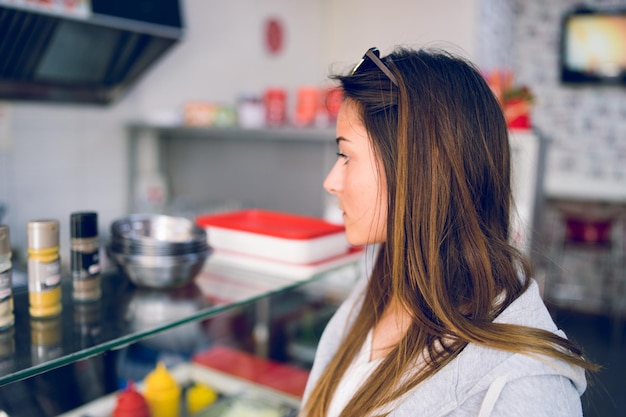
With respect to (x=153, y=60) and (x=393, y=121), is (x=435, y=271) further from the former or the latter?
(x=153, y=60)

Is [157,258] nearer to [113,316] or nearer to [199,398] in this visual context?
[113,316]

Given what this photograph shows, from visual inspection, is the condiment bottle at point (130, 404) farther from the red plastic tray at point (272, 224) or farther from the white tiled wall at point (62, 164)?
the white tiled wall at point (62, 164)

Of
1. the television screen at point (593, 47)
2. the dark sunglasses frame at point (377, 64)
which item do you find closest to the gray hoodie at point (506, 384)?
the dark sunglasses frame at point (377, 64)

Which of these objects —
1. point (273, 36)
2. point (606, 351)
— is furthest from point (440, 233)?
point (606, 351)

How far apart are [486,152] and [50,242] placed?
759 mm

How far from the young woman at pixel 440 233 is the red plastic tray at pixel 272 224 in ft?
1.21

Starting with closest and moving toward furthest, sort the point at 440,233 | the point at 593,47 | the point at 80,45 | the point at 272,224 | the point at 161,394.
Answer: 1. the point at 440,233
2. the point at 161,394
3. the point at 272,224
4. the point at 80,45
5. the point at 593,47

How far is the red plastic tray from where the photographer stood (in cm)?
136

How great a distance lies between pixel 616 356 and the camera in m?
3.82

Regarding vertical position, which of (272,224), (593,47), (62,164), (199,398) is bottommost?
(199,398)

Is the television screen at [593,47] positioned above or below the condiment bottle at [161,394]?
above

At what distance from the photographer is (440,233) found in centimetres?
89

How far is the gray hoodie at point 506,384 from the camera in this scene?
76 cm

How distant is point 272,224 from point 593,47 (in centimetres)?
471
